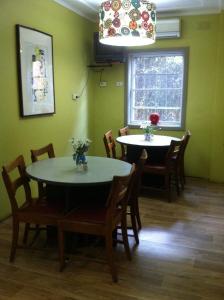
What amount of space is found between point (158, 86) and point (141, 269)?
3.40 metres

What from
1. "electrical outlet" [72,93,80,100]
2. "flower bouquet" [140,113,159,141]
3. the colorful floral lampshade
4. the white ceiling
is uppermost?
the white ceiling

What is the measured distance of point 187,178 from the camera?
16.4 ft

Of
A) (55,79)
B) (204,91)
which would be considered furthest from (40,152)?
Result: (204,91)

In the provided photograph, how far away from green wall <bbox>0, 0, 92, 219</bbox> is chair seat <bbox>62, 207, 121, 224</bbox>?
4.09 feet

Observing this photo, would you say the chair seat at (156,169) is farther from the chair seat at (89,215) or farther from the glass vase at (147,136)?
the chair seat at (89,215)

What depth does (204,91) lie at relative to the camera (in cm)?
477

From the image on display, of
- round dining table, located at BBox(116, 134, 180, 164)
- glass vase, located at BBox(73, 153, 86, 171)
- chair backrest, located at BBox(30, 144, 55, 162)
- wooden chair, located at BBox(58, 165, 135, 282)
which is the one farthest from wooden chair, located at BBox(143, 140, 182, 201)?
wooden chair, located at BBox(58, 165, 135, 282)

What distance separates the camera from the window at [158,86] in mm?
4926

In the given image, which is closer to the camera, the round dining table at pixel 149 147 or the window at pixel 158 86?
the round dining table at pixel 149 147

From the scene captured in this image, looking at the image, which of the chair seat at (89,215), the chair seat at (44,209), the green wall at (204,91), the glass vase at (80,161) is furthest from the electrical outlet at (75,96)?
the chair seat at (89,215)

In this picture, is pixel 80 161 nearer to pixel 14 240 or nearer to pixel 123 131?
pixel 14 240

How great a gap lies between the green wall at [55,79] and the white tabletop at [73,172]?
74cm

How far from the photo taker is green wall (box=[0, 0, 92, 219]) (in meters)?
3.24

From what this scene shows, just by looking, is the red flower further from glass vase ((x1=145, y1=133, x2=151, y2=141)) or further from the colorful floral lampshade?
the colorful floral lampshade
